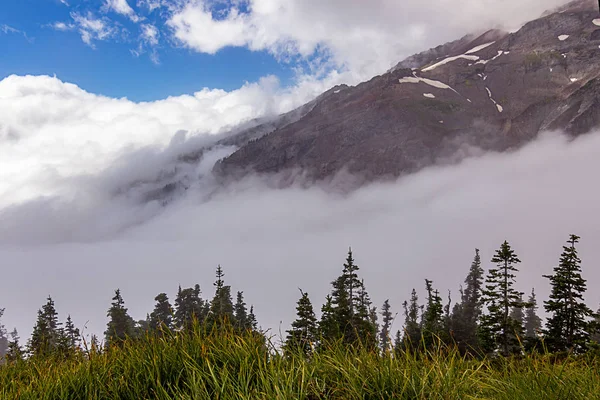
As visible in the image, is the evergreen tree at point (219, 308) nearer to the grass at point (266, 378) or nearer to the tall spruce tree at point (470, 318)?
the grass at point (266, 378)

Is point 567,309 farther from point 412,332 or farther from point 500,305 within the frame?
point 412,332

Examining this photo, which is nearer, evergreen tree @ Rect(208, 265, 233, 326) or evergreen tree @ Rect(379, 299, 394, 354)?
evergreen tree @ Rect(379, 299, 394, 354)

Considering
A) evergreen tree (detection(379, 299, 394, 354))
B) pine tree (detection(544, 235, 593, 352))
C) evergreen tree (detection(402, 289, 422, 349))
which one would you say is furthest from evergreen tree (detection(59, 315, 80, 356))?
pine tree (detection(544, 235, 593, 352))

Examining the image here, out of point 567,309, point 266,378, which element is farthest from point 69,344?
point 567,309

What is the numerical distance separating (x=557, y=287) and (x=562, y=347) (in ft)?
13.7

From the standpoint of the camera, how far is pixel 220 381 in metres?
3.71

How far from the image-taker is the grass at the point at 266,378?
3383mm

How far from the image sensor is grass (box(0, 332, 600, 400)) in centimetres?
338

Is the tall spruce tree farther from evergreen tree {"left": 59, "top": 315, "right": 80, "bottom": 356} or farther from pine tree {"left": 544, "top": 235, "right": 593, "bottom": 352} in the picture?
evergreen tree {"left": 59, "top": 315, "right": 80, "bottom": 356}

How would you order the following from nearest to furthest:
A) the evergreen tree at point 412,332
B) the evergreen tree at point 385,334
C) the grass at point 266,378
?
the grass at point 266,378 < the evergreen tree at point 385,334 < the evergreen tree at point 412,332

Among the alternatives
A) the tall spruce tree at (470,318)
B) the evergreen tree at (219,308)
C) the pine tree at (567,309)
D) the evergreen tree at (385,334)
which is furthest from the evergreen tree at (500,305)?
the evergreen tree at (219,308)

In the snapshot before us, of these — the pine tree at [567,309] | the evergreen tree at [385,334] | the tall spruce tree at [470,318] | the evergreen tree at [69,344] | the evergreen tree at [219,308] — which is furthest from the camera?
the tall spruce tree at [470,318]

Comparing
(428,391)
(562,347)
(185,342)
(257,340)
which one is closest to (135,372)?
(185,342)

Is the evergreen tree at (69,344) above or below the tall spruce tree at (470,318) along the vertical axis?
above
